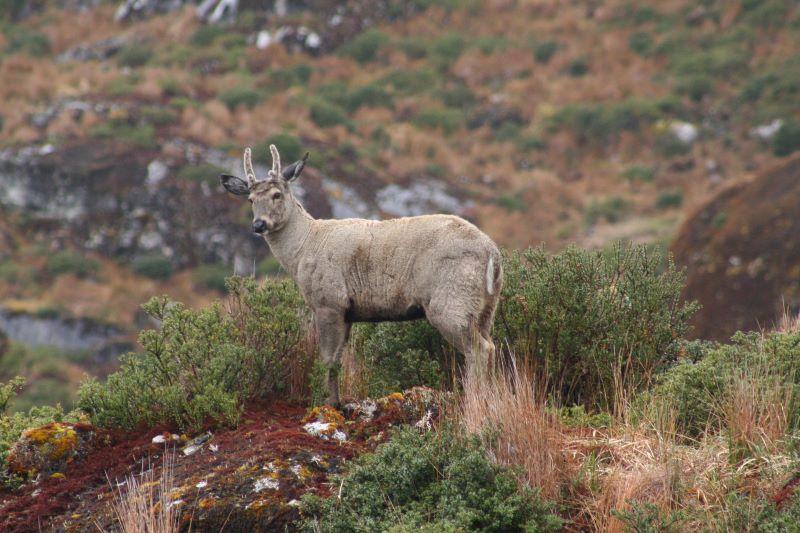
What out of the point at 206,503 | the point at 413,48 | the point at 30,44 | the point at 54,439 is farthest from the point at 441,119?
the point at 206,503

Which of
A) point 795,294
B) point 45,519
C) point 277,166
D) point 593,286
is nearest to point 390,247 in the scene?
point 277,166

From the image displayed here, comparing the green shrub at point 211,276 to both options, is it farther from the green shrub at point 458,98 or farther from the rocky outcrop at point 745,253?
the green shrub at point 458,98

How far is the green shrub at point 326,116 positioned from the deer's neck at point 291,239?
111 ft

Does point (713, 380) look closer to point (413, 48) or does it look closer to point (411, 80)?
point (411, 80)

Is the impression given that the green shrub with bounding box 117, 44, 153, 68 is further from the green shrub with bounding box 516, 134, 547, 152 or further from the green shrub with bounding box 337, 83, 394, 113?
the green shrub with bounding box 516, 134, 547, 152

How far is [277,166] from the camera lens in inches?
367

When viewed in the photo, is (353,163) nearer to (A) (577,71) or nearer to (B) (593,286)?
(A) (577,71)

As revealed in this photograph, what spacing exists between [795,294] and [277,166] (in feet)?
47.9

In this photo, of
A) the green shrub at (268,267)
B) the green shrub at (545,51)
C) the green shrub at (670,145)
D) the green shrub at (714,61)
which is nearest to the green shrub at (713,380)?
the green shrub at (268,267)

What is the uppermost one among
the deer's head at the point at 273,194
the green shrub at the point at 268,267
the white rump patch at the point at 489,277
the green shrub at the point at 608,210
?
the deer's head at the point at 273,194

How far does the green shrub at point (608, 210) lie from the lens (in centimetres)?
3537

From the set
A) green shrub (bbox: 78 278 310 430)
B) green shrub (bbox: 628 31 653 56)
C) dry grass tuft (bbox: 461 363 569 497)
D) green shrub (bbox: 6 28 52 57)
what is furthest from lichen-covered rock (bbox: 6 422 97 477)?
green shrub (bbox: 6 28 52 57)

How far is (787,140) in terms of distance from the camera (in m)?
36.7

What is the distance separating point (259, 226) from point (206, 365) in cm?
146
